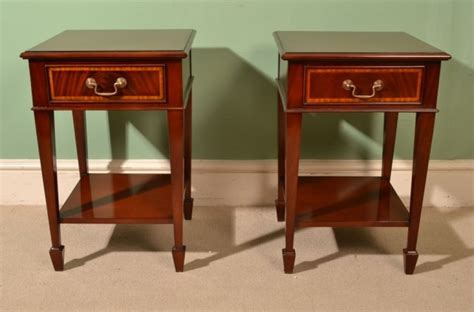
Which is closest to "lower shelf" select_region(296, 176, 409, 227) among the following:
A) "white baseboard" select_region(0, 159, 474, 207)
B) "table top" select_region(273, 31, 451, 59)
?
"white baseboard" select_region(0, 159, 474, 207)

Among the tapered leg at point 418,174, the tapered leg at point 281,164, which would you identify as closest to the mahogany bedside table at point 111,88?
the tapered leg at point 281,164

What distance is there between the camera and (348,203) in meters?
1.99

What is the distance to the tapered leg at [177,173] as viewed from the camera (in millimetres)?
1703

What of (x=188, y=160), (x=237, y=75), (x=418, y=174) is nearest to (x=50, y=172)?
(x=188, y=160)

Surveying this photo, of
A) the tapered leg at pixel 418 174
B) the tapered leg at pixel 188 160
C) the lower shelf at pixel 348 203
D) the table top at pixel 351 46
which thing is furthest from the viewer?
the tapered leg at pixel 188 160

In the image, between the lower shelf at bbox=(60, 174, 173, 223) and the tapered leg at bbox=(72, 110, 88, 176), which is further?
the tapered leg at bbox=(72, 110, 88, 176)

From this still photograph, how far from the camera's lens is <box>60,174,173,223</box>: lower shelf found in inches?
73.9

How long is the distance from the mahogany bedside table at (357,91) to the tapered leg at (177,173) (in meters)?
0.31

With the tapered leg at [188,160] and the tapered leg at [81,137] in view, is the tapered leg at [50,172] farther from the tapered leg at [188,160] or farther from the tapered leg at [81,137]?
the tapered leg at [188,160]

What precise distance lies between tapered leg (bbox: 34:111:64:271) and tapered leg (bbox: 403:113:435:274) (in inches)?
42.9

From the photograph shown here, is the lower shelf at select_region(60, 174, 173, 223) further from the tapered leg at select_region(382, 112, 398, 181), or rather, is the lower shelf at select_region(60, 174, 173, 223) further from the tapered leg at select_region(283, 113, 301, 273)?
the tapered leg at select_region(382, 112, 398, 181)

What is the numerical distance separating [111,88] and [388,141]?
42.2 inches

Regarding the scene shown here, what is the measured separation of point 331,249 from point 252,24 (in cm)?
87

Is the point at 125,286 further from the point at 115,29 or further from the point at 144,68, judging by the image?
the point at 115,29
